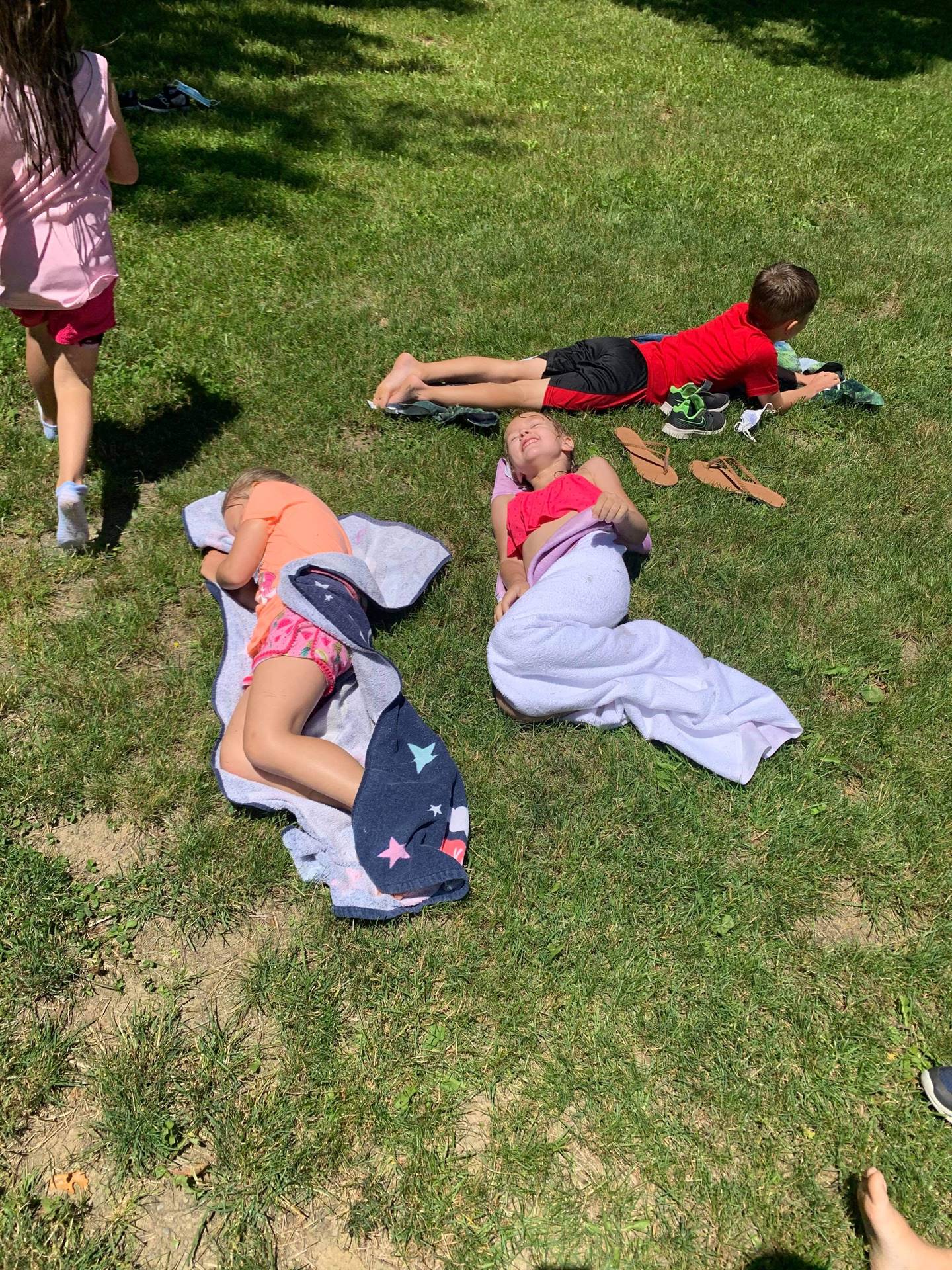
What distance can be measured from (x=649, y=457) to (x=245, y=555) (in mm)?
2400

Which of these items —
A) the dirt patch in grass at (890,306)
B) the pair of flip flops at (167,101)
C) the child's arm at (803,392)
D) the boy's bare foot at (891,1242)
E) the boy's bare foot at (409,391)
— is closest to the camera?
the boy's bare foot at (891,1242)

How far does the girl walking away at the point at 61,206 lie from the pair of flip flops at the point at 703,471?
282cm

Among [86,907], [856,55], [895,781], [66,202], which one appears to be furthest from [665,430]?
[856,55]

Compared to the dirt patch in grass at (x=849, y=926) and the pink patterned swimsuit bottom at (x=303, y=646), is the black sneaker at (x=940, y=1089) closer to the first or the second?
the dirt patch in grass at (x=849, y=926)

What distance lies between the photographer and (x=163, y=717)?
344cm

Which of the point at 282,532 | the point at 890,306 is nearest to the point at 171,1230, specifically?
the point at 282,532

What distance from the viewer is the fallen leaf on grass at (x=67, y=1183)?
2.31 m

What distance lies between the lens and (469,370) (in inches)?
201

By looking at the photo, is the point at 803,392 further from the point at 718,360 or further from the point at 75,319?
the point at 75,319

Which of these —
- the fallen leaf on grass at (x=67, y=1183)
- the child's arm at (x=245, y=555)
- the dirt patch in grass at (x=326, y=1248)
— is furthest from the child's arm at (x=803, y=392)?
the fallen leaf on grass at (x=67, y=1183)

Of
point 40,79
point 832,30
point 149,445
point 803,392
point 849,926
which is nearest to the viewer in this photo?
point 849,926

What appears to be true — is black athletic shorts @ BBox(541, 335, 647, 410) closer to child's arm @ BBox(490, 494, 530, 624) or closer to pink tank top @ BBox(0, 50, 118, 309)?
child's arm @ BBox(490, 494, 530, 624)

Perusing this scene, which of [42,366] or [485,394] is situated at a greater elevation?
[42,366]

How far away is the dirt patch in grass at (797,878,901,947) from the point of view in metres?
2.96
